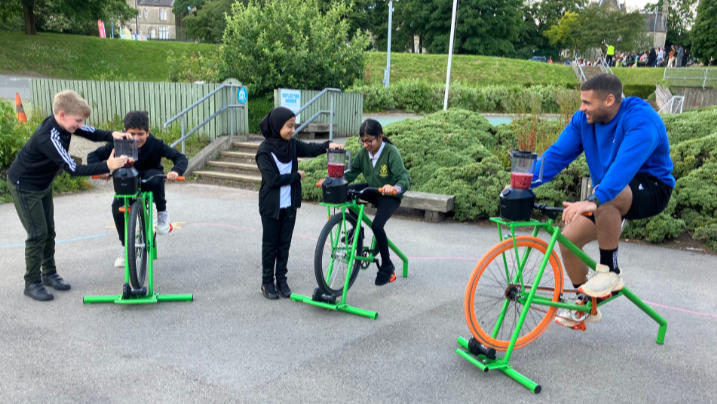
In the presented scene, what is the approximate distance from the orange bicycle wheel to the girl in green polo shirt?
44.5 inches

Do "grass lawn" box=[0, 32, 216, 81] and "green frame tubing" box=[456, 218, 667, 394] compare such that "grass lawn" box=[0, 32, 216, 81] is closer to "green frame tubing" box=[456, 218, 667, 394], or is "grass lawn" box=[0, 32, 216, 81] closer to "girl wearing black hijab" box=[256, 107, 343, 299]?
"girl wearing black hijab" box=[256, 107, 343, 299]

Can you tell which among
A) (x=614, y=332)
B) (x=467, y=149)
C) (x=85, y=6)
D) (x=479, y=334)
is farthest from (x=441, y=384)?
(x=85, y=6)

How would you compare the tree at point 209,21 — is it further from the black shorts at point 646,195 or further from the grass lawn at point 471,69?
the black shorts at point 646,195

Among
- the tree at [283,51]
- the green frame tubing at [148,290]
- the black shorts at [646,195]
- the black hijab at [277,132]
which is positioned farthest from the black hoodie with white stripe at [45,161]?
Answer: the tree at [283,51]

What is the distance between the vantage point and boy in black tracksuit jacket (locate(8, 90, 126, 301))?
430 centimetres

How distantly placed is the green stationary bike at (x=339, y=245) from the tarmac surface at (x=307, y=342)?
11cm

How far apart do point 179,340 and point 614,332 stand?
10.7 feet

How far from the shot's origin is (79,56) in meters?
34.5

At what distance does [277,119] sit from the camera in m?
4.51

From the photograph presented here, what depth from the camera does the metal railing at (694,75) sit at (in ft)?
98.3

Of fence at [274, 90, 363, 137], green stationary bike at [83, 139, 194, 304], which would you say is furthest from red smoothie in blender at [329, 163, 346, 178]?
fence at [274, 90, 363, 137]

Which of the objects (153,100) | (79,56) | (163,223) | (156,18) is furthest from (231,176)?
(156,18)

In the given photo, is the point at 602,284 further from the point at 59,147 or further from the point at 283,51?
the point at 283,51

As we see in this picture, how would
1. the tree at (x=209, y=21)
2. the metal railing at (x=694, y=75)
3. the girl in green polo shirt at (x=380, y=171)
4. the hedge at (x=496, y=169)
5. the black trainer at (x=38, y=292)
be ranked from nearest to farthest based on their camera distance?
the black trainer at (x=38, y=292) → the girl in green polo shirt at (x=380, y=171) → the hedge at (x=496, y=169) → the metal railing at (x=694, y=75) → the tree at (x=209, y=21)
